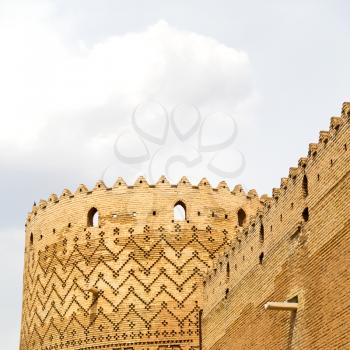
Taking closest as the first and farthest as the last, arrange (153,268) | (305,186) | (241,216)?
1. (305,186)
2. (153,268)
3. (241,216)

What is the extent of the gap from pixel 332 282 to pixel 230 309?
147 inches

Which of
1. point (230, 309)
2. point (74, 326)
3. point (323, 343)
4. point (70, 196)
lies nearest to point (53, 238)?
point (70, 196)

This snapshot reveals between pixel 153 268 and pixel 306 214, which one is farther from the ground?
pixel 153 268

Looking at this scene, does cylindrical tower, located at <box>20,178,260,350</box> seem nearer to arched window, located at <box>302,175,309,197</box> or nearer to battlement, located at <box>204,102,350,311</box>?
battlement, located at <box>204,102,350,311</box>

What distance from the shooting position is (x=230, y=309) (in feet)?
37.3

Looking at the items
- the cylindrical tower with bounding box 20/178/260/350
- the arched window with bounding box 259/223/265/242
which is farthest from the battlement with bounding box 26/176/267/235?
the arched window with bounding box 259/223/265/242

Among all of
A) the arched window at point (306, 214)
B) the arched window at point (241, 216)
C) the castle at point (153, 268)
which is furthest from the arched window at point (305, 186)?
the arched window at point (241, 216)

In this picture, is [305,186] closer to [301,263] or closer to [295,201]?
[295,201]

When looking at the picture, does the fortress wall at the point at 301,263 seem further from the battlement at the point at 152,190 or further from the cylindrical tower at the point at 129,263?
the battlement at the point at 152,190

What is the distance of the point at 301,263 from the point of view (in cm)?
868

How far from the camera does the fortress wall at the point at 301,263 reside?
772 cm

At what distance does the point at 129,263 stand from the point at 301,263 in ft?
18.4

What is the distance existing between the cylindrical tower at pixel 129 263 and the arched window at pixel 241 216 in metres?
0.02

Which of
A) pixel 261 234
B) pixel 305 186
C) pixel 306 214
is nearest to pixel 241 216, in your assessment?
pixel 261 234
